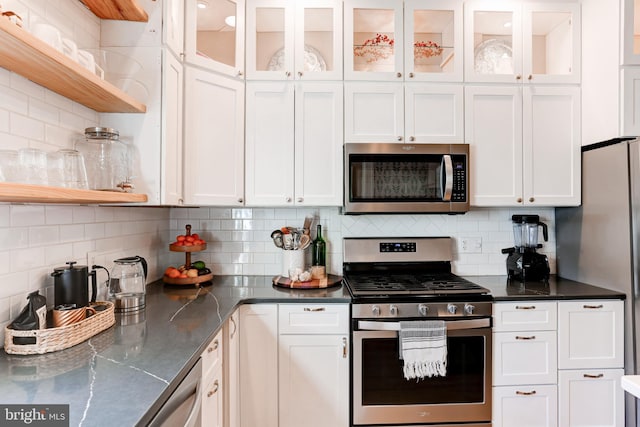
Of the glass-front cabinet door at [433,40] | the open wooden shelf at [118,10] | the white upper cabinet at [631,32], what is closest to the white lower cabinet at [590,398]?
the white upper cabinet at [631,32]

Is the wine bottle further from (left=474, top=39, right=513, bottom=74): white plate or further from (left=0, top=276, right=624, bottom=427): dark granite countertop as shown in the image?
(left=474, top=39, right=513, bottom=74): white plate

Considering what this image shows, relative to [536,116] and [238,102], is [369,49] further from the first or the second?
[536,116]

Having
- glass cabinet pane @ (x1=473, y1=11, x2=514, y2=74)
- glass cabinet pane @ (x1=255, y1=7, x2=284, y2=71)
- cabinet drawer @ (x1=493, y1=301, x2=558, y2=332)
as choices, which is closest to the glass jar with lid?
glass cabinet pane @ (x1=255, y1=7, x2=284, y2=71)

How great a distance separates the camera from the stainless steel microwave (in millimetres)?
2307

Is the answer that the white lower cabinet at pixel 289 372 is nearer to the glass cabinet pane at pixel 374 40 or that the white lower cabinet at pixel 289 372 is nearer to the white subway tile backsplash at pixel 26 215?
the white subway tile backsplash at pixel 26 215

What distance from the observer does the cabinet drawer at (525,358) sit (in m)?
2.09

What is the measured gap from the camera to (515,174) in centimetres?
241

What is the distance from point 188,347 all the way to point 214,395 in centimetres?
44

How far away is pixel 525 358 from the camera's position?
2102 millimetres

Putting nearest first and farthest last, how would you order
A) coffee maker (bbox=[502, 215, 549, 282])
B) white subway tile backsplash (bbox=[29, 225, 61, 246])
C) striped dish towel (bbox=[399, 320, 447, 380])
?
white subway tile backsplash (bbox=[29, 225, 61, 246])
striped dish towel (bbox=[399, 320, 447, 380])
coffee maker (bbox=[502, 215, 549, 282])

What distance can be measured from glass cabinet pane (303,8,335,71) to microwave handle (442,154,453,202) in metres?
0.92

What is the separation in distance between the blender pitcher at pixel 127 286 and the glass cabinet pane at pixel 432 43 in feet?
6.61

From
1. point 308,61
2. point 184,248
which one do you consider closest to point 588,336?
point 308,61

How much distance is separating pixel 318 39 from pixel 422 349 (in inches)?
77.2
